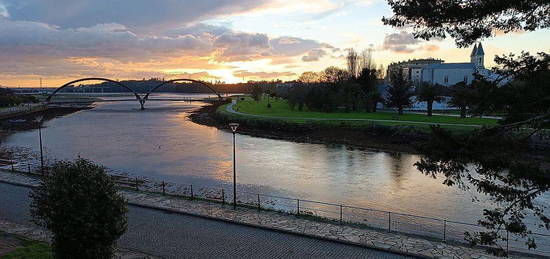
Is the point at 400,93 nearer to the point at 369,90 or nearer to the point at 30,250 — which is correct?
the point at 369,90

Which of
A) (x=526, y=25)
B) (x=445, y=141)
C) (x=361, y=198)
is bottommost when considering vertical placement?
(x=361, y=198)

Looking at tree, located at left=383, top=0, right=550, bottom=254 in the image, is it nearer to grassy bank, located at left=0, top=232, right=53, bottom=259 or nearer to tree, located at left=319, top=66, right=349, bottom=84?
grassy bank, located at left=0, top=232, right=53, bottom=259

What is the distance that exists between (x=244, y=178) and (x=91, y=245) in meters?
17.2

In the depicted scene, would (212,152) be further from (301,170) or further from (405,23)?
(405,23)

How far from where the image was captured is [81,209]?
8984 mm

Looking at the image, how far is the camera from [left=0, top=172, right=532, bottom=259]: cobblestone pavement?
12.2m

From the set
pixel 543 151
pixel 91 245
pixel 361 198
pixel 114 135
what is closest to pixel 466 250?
pixel 361 198

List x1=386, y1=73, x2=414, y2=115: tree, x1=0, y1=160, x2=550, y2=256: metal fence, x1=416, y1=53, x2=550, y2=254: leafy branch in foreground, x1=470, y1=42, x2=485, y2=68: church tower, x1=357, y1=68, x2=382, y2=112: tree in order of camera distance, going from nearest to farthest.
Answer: x1=416, y1=53, x2=550, y2=254: leafy branch in foreground → x1=0, y1=160, x2=550, y2=256: metal fence → x1=386, y1=73, x2=414, y2=115: tree → x1=357, y1=68, x2=382, y2=112: tree → x1=470, y1=42, x2=485, y2=68: church tower

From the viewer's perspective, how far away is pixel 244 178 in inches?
1036

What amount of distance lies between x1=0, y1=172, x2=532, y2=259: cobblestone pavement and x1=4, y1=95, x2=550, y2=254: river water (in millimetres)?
5961

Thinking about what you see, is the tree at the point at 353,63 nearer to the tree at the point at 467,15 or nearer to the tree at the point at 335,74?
the tree at the point at 335,74

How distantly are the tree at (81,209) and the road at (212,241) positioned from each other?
2.93 m

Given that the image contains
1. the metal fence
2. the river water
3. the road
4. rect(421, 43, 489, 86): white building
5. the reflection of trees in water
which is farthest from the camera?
rect(421, 43, 489, 86): white building

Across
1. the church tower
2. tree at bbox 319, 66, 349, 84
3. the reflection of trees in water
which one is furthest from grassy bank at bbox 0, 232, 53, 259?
the church tower
